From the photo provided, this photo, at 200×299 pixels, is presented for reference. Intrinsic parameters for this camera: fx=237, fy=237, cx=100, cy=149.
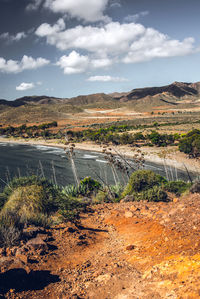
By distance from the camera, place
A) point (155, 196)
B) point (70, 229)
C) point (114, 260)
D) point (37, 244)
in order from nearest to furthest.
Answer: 1. point (114, 260)
2. point (37, 244)
3. point (70, 229)
4. point (155, 196)

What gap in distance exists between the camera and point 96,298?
4039mm

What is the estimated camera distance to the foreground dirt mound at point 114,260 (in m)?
4.08

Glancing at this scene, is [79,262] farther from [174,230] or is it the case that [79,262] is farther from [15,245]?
[174,230]

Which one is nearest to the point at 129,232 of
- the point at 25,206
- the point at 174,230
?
the point at 174,230

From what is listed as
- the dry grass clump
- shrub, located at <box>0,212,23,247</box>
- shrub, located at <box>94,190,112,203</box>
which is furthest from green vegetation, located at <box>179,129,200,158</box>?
shrub, located at <box>0,212,23,247</box>

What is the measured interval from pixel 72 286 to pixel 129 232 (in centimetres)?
284

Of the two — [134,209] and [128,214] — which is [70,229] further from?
[134,209]

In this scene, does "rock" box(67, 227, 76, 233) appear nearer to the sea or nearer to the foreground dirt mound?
the foreground dirt mound

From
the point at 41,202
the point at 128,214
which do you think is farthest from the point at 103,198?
the point at 41,202

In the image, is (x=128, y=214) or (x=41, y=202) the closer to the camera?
(x=128, y=214)

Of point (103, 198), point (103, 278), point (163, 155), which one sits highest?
point (103, 278)

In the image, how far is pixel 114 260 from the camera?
5359mm

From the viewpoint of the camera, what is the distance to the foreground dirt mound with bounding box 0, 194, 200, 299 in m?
4.08

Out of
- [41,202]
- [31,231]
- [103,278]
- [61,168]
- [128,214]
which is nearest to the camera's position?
[103,278]
